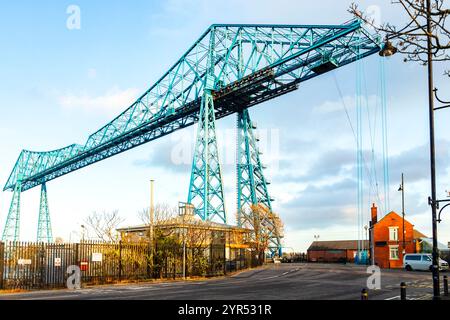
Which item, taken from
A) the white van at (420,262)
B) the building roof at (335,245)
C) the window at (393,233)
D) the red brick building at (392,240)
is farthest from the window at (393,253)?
the building roof at (335,245)

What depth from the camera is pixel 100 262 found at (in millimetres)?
29703

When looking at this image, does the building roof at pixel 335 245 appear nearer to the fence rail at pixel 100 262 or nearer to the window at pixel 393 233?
the window at pixel 393 233

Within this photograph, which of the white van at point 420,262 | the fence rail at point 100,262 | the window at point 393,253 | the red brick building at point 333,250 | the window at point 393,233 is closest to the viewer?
the fence rail at point 100,262

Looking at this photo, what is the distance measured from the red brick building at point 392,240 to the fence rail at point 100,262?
98.9ft

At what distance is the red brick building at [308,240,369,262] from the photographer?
9555 centimetres

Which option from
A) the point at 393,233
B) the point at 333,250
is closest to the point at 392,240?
the point at 393,233

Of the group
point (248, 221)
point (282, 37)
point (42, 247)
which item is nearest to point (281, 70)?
point (282, 37)

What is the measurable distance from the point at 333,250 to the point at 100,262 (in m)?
79.5

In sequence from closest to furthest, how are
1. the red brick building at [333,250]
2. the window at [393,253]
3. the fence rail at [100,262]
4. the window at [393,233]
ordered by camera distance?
the fence rail at [100,262] < the window at [393,253] < the window at [393,233] < the red brick building at [333,250]

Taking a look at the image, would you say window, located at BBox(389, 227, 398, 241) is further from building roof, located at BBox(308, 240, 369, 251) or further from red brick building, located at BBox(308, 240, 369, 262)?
building roof, located at BBox(308, 240, 369, 251)

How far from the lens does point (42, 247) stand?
2650 centimetres

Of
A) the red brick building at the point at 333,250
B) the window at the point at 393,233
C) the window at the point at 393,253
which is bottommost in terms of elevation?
the red brick building at the point at 333,250

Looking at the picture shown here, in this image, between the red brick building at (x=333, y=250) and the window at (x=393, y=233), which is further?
the red brick building at (x=333, y=250)

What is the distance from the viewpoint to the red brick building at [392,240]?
61.2 metres
